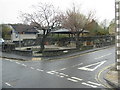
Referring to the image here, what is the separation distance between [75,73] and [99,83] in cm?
272

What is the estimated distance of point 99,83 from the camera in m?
9.94

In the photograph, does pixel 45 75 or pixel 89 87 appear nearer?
pixel 89 87

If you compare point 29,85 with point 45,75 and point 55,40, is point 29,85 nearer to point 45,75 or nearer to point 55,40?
point 45,75

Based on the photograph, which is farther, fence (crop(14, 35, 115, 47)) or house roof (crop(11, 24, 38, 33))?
fence (crop(14, 35, 115, 47))

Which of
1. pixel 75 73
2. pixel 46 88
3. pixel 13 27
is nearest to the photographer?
pixel 46 88

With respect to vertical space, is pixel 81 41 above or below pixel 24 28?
below

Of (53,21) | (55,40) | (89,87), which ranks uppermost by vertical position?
(53,21)

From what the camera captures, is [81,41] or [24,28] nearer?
[81,41]

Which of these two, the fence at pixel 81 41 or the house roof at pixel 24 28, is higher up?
the house roof at pixel 24 28

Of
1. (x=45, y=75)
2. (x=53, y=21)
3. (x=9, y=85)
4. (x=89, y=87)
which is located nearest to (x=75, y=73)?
(x=45, y=75)

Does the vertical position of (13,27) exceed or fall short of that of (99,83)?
it exceeds it

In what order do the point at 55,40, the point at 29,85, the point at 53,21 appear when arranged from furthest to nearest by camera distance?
the point at 55,40
the point at 53,21
the point at 29,85

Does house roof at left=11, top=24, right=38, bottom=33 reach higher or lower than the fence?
higher

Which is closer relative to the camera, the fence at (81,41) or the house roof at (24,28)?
the house roof at (24,28)
